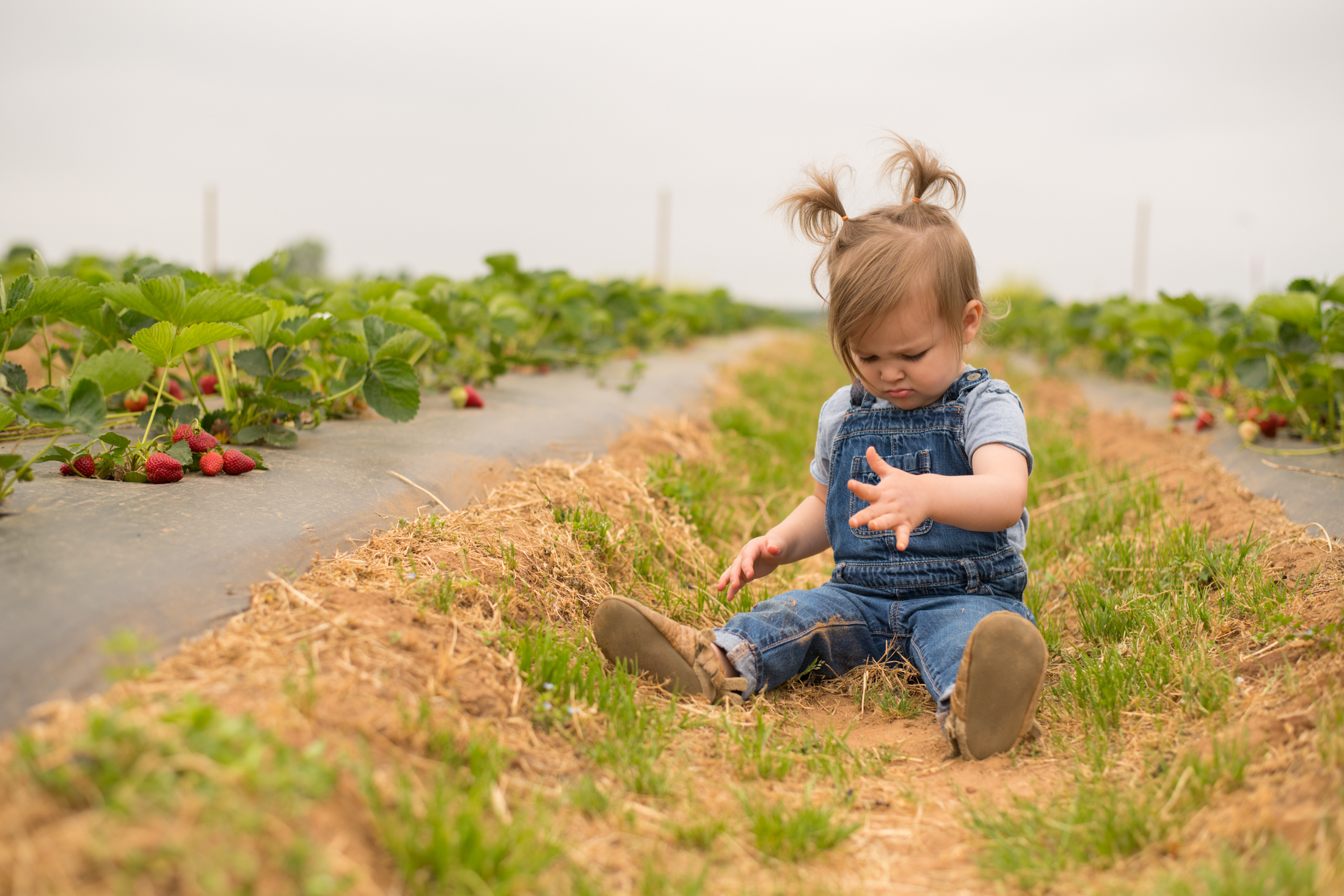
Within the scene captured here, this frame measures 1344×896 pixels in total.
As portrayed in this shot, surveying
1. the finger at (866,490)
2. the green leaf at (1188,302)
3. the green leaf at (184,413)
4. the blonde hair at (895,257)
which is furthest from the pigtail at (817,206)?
the green leaf at (1188,302)

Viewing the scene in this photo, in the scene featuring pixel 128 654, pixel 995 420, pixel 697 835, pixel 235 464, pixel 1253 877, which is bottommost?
pixel 697 835

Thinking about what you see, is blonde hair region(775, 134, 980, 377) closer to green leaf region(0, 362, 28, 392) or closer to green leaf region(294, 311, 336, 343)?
green leaf region(294, 311, 336, 343)

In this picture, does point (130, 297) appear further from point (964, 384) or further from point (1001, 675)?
point (1001, 675)

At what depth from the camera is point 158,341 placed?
215 cm

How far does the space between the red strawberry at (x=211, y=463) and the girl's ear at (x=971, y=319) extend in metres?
1.77

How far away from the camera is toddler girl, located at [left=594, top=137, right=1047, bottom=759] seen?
1697 millimetres

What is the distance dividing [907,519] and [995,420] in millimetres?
509

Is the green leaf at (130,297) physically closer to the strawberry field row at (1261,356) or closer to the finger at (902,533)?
the finger at (902,533)

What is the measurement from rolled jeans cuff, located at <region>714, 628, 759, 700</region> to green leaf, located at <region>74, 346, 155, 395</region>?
1.30 m

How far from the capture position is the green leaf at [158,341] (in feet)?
6.95

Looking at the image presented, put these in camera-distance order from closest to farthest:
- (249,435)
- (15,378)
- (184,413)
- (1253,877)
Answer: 1. (1253,877)
2. (15,378)
3. (184,413)
4. (249,435)

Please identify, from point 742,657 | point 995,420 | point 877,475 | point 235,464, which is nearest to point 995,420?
point 995,420

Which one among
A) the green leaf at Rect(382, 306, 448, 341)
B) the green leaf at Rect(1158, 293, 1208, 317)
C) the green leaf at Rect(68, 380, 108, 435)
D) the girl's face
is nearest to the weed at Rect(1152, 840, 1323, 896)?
the girl's face

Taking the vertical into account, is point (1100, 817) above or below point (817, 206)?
below
